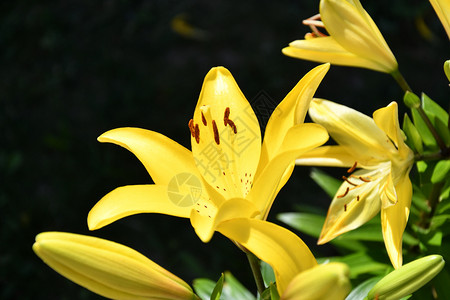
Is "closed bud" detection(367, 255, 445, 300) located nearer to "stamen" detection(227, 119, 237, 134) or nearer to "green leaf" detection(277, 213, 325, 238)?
"stamen" detection(227, 119, 237, 134)

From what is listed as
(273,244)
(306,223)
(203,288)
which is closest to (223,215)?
(273,244)

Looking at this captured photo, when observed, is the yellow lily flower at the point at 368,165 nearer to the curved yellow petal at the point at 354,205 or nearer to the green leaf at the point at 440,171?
the curved yellow petal at the point at 354,205

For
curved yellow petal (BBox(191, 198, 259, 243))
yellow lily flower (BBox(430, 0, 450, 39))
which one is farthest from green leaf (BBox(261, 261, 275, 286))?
yellow lily flower (BBox(430, 0, 450, 39))

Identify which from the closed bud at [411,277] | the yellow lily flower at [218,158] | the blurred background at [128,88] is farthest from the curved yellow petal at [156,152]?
the blurred background at [128,88]

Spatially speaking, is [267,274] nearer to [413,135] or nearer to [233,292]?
[233,292]

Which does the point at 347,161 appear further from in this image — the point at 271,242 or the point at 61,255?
the point at 61,255
